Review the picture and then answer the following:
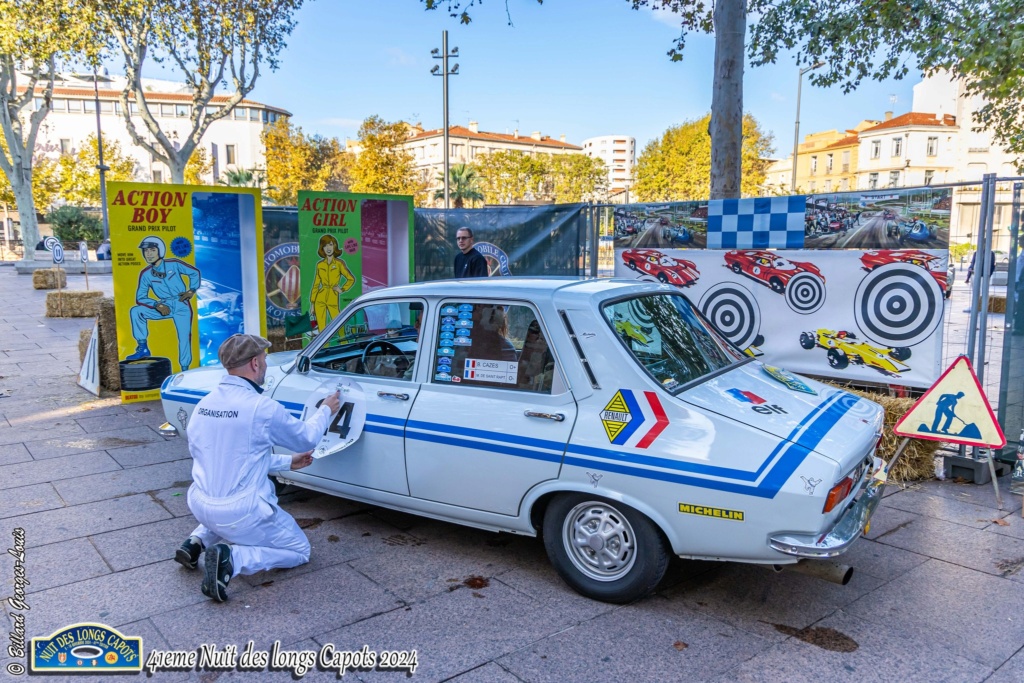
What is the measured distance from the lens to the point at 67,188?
55.4 m

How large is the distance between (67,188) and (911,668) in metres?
64.4

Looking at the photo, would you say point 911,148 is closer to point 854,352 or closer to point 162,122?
point 854,352

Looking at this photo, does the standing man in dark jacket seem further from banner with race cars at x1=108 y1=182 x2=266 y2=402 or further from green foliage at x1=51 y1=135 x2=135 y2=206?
Result: green foliage at x1=51 y1=135 x2=135 y2=206

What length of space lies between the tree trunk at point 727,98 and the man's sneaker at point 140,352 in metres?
7.11

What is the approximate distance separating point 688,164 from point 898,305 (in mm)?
51791

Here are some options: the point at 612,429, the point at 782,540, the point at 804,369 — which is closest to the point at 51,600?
the point at 612,429

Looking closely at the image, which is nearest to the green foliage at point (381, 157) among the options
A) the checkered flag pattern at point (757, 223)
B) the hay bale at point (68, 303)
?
the hay bale at point (68, 303)

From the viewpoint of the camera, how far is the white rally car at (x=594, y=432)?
11.4 feet

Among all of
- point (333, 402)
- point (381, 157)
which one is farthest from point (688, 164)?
point (333, 402)

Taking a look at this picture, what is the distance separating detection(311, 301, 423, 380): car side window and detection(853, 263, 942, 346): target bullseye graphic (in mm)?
4382

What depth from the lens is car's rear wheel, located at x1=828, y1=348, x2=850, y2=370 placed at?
23.2 feet

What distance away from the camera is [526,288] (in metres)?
4.36

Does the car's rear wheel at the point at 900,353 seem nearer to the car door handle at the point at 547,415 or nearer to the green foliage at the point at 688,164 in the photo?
the car door handle at the point at 547,415

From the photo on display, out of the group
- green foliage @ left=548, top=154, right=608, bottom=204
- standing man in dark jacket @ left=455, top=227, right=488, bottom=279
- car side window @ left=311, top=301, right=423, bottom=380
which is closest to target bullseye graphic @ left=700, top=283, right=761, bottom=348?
standing man in dark jacket @ left=455, top=227, right=488, bottom=279
